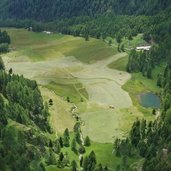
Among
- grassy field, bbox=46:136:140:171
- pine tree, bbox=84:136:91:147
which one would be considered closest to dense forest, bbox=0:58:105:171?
pine tree, bbox=84:136:91:147

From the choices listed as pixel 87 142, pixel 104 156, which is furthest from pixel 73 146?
pixel 104 156

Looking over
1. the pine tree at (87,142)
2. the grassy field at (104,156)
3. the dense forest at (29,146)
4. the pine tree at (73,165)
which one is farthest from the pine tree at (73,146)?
the pine tree at (73,165)

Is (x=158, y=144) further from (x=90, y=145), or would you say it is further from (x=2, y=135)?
(x=2, y=135)

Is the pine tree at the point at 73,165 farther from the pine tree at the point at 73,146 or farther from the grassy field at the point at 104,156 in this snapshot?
the pine tree at the point at 73,146

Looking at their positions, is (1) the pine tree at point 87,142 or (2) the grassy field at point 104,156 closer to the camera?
(2) the grassy field at point 104,156

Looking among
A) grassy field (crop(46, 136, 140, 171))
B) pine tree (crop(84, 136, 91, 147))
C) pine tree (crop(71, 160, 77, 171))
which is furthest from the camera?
pine tree (crop(84, 136, 91, 147))

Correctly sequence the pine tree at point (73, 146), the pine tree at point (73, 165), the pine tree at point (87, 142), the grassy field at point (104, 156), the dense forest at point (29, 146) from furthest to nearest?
1. the pine tree at point (87, 142)
2. the pine tree at point (73, 146)
3. the grassy field at point (104, 156)
4. the pine tree at point (73, 165)
5. the dense forest at point (29, 146)

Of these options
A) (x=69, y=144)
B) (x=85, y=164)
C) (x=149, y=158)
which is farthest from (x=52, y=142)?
(x=149, y=158)

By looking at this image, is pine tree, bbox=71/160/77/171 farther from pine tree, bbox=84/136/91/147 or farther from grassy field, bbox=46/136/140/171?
pine tree, bbox=84/136/91/147

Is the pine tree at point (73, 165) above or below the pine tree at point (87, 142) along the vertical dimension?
above

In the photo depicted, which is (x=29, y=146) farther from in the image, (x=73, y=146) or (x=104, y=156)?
(x=104, y=156)

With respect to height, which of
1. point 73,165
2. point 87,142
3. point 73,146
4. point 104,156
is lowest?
point 87,142

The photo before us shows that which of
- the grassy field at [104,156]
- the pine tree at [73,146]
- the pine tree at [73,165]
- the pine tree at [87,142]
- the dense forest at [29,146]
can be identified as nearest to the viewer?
the dense forest at [29,146]
